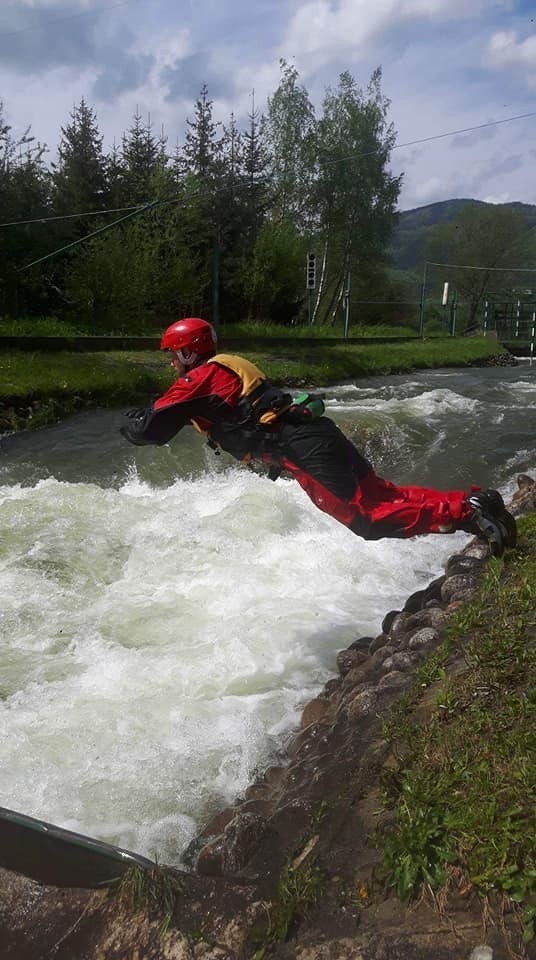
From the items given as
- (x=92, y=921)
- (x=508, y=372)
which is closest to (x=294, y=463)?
(x=92, y=921)

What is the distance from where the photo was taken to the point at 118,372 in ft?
54.3

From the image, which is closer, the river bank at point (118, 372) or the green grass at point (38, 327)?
the river bank at point (118, 372)

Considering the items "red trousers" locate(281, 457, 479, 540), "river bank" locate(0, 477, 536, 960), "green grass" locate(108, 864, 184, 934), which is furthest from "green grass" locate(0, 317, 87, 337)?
"green grass" locate(108, 864, 184, 934)

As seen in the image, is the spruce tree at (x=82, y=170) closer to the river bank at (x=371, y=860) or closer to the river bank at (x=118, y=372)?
the river bank at (x=118, y=372)

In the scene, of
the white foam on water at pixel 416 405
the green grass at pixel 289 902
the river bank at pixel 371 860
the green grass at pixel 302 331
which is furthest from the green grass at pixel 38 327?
the green grass at pixel 289 902

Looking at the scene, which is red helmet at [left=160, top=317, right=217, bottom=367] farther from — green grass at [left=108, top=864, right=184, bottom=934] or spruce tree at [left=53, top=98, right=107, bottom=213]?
spruce tree at [left=53, top=98, right=107, bottom=213]

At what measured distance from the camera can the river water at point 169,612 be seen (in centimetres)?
431

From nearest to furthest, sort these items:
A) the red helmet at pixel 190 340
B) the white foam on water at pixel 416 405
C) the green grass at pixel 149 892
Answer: the green grass at pixel 149 892
the red helmet at pixel 190 340
the white foam on water at pixel 416 405

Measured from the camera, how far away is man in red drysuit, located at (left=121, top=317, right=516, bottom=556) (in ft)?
18.0

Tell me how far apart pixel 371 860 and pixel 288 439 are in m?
3.34

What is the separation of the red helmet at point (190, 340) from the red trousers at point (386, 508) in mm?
1014

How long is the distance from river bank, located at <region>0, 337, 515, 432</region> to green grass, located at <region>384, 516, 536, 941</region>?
36.0ft

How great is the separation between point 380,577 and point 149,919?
4836 mm

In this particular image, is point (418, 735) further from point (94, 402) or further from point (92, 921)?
point (94, 402)
